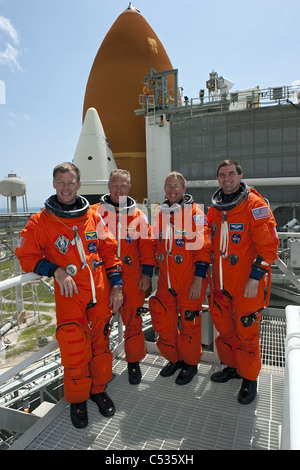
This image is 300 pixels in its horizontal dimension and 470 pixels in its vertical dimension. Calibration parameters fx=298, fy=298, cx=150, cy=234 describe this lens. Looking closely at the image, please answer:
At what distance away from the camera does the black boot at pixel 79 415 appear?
7.89ft

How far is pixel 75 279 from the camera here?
2.42 meters

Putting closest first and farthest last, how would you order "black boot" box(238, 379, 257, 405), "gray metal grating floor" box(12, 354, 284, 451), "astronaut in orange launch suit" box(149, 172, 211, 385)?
"gray metal grating floor" box(12, 354, 284, 451) < "black boot" box(238, 379, 257, 405) < "astronaut in orange launch suit" box(149, 172, 211, 385)

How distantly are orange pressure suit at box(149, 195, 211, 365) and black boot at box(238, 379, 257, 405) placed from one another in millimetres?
495

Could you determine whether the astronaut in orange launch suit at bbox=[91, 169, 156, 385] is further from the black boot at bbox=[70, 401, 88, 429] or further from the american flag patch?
the american flag patch

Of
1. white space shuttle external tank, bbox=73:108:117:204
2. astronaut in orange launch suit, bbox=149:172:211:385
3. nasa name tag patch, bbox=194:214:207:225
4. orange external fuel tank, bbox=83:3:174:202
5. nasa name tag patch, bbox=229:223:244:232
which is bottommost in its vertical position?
astronaut in orange launch suit, bbox=149:172:211:385

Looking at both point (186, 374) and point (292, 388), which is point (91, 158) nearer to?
point (186, 374)

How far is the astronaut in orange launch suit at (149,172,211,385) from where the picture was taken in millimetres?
2883

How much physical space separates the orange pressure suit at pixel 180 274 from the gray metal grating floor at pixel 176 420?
0.35 metres

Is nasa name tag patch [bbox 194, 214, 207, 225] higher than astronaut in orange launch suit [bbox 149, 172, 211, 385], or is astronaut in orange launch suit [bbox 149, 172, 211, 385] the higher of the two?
nasa name tag patch [bbox 194, 214, 207, 225]

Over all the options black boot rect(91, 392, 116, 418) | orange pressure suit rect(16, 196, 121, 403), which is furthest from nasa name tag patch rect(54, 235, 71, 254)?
black boot rect(91, 392, 116, 418)

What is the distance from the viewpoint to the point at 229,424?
2.41 meters

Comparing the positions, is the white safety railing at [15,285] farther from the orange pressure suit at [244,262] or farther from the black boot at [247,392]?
the black boot at [247,392]

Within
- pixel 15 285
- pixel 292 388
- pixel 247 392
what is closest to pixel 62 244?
pixel 15 285

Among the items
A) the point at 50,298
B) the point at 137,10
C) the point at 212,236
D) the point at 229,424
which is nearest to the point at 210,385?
the point at 229,424
